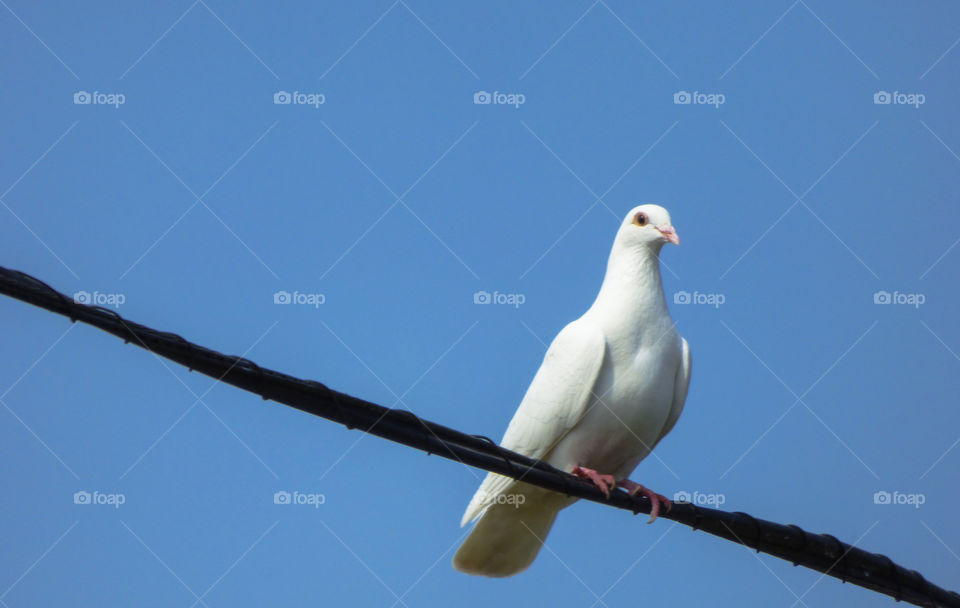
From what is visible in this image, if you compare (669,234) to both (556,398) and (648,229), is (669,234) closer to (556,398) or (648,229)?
(648,229)

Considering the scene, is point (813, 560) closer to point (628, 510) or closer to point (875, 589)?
point (875, 589)

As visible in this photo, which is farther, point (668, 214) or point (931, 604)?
point (668, 214)

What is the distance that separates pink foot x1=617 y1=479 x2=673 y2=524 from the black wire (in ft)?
0.19

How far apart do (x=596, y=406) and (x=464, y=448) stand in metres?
2.89

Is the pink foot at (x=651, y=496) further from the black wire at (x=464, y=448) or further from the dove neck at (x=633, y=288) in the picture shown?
the dove neck at (x=633, y=288)

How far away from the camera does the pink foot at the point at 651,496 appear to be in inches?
308

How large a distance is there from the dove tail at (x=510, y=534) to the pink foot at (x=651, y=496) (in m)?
0.47

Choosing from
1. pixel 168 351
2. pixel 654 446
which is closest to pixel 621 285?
pixel 654 446

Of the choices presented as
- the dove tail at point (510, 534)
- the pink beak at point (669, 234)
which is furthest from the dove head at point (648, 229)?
the dove tail at point (510, 534)

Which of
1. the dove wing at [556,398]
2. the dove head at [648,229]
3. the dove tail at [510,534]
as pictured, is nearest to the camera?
the dove wing at [556,398]

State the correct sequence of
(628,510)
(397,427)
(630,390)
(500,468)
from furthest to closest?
(630,390) < (628,510) < (500,468) < (397,427)

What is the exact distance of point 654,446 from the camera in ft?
30.2

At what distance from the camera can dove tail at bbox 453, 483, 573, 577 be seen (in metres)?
8.91

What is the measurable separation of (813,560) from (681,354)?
2.24 m
